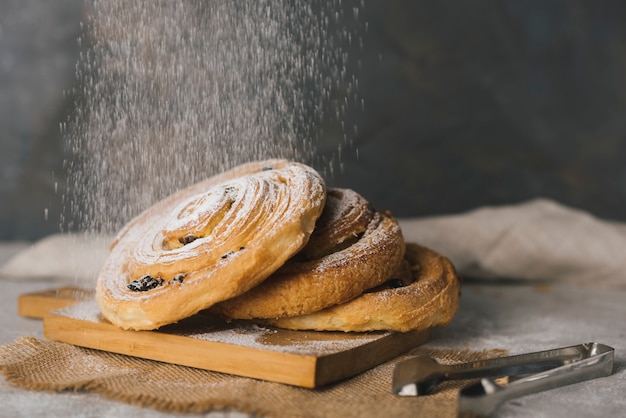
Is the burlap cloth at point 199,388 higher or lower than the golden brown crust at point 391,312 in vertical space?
lower

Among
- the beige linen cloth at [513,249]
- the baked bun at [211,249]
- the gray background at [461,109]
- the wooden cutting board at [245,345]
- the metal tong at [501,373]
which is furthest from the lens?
the gray background at [461,109]

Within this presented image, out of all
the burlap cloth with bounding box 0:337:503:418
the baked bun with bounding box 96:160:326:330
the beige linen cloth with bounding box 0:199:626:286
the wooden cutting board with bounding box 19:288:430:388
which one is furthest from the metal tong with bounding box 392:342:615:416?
the beige linen cloth with bounding box 0:199:626:286

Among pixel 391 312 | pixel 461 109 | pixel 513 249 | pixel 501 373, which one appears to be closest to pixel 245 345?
pixel 391 312

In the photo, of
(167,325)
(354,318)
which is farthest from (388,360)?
(167,325)

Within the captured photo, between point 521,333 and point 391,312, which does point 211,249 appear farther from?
point 521,333

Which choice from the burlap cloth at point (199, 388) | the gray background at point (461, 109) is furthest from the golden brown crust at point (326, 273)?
the gray background at point (461, 109)

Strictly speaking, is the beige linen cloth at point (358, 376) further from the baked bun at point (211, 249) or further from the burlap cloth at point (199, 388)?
the baked bun at point (211, 249)

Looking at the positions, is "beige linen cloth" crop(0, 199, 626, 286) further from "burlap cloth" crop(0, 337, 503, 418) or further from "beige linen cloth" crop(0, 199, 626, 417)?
"burlap cloth" crop(0, 337, 503, 418)
